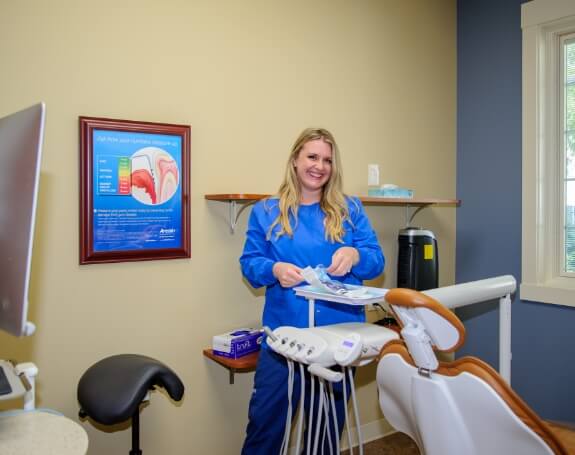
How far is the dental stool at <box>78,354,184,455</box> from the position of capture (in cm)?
149

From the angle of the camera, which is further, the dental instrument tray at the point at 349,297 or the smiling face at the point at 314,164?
the smiling face at the point at 314,164

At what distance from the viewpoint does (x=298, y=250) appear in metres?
1.97

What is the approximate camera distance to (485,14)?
309 cm

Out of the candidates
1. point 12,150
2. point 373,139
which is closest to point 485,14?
point 373,139

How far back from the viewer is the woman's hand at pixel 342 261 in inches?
72.1

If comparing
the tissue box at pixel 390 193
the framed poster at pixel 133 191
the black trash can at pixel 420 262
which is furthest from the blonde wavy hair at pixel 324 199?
the black trash can at pixel 420 262

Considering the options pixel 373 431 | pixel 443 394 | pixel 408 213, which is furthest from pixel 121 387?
pixel 408 213

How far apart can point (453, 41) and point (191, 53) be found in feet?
6.23

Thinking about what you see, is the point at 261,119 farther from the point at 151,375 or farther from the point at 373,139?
the point at 151,375

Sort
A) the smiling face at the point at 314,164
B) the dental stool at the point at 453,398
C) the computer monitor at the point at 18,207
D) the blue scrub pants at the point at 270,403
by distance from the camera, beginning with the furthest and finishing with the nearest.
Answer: the smiling face at the point at 314,164 → the blue scrub pants at the point at 270,403 → the dental stool at the point at 453,398 → the computer monitor at the point at 18,207

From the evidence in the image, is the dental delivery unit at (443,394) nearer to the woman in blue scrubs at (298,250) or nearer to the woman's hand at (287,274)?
the woman's hand at (287,274)

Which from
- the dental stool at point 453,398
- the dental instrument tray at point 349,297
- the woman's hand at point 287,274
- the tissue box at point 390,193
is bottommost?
the dental stool at point 453,398

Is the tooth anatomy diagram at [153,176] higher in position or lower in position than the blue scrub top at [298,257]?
higher

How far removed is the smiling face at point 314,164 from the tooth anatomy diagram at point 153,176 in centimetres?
54
